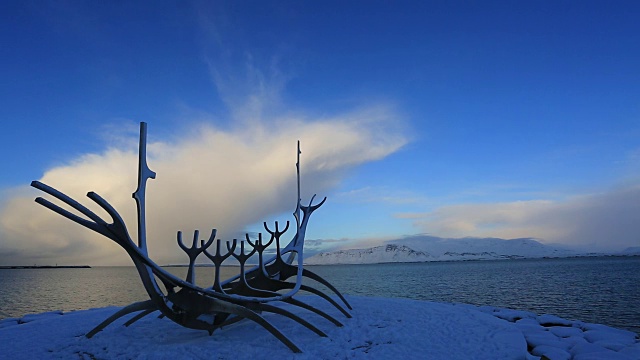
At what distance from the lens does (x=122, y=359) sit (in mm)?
9391

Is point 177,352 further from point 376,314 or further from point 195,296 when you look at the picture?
point 376,314

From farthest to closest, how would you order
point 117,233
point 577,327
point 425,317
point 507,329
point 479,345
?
point 577,327, point 425,317, point 507,329, point 479,345, point 117,233

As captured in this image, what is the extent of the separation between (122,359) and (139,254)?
8.49 feet

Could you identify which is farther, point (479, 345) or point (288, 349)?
point (479, 345)

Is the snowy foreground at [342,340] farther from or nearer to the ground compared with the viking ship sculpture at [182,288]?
nearer to the ground

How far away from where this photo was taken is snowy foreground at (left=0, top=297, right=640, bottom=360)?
32.2 feet

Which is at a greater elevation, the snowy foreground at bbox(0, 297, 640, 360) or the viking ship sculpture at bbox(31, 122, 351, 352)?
the viking ship sculpture at bbox(31, 122, 351, 352)

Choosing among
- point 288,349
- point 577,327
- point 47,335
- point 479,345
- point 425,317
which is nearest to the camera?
point 288,349

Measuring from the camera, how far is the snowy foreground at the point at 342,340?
9.83 metres

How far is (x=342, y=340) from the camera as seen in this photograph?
1084 centimetres

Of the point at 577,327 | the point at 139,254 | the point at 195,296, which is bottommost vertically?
the point at 577,327

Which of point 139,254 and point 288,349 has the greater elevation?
Result: point 139,254

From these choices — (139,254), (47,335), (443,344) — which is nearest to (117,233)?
(139,254)

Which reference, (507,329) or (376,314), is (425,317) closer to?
(376,314)
